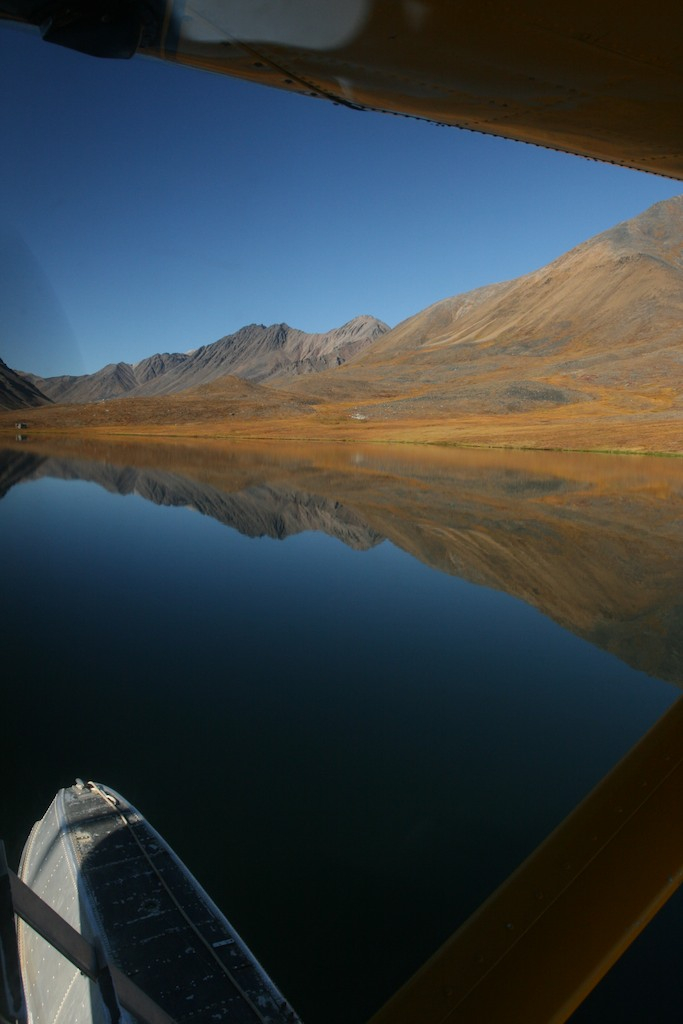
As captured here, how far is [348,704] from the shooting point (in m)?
7.72

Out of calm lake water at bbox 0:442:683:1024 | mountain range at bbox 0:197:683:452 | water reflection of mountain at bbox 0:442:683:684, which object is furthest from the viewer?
mountain range at bbox 0:197:683:452

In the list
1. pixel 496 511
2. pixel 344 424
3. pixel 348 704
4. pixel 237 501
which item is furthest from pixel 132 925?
pixel 344 424

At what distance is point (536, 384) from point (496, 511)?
222 ft

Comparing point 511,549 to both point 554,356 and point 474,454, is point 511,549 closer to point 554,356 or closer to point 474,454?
point 474,454

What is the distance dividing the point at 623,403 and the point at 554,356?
4621 cm

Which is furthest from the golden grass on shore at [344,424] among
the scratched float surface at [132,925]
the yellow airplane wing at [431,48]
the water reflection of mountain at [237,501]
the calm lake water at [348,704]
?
the yellow airplane wing at [431,48]

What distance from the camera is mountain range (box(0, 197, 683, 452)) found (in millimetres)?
62719

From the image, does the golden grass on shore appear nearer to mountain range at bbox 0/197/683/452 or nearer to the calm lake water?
mountain range at bbox 0/197/683/452

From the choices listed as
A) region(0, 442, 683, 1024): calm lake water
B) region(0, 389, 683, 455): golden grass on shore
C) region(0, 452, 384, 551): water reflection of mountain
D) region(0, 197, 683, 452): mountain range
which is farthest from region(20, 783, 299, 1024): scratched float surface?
region(0, 197, 683, 452): mountain range

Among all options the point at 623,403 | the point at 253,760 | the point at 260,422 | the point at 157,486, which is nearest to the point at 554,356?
the point at 623,403

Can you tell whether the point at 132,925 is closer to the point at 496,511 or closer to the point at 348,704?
the point at 348,704

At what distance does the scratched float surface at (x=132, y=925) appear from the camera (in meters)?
3.61

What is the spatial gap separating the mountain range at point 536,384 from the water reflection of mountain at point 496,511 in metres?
18.4

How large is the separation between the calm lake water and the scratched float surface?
0.30 metres
